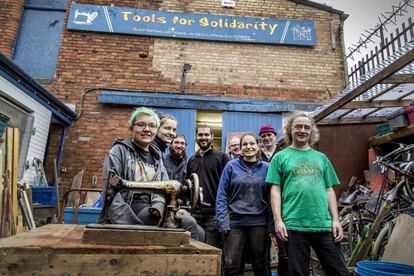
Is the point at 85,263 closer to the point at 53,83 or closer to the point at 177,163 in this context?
the point at 177,163

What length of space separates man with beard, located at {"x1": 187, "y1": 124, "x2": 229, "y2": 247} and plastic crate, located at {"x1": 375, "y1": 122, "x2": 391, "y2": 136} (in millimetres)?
3858

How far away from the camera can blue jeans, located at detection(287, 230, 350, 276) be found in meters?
2.02

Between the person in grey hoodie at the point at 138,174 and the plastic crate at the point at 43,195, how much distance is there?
4.16m

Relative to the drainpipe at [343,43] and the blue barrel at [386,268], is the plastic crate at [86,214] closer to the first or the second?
the blue barrel at [386,268]

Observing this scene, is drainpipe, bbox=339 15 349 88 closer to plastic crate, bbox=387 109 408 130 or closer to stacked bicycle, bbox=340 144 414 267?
plastic crate, bbox=387 109 408 130

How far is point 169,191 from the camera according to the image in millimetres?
1571

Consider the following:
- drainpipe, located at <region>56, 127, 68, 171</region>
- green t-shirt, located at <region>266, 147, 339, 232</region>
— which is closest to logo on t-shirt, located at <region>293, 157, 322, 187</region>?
green t-shirt, located at <region>266, 147, 339, 232</region>

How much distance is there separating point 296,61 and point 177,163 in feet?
18.5

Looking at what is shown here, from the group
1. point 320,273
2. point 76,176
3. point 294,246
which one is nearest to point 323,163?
point 294,246

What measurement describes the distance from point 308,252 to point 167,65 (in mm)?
6024

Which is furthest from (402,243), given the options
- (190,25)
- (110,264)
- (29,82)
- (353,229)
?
(190,25)

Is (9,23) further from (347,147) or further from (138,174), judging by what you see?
(347,147)

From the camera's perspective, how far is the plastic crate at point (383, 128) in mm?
5328

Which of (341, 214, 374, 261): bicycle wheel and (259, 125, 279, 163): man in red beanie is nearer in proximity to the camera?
(259, 125, 279, 163): man in red beanie
